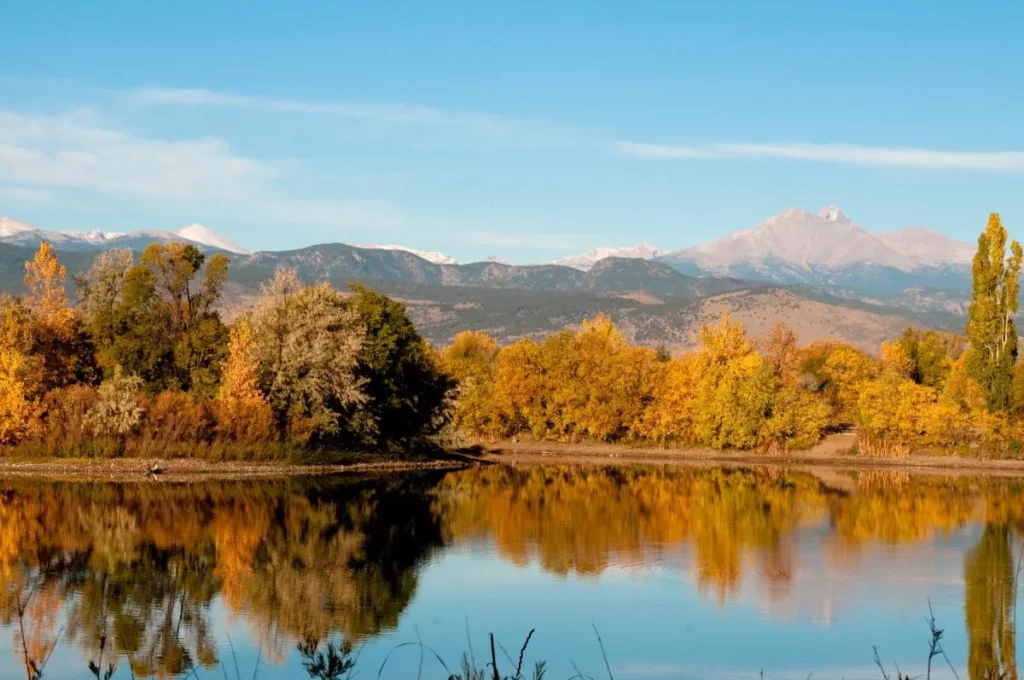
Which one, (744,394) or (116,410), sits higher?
(116,410)

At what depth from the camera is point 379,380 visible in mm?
72125

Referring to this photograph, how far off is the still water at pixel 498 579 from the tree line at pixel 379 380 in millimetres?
7430

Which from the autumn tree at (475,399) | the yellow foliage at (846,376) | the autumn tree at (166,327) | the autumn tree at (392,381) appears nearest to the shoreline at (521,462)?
the autumn tree at (475,399)

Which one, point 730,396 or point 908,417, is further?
point 730,396

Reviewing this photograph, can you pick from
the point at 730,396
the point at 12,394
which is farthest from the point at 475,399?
the point at 12,394

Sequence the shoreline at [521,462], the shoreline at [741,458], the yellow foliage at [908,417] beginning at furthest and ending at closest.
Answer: the yellow foliage at [908,417], the shoreline at [741,458], the shoreline at [521,462]

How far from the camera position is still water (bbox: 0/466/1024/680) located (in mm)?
24672

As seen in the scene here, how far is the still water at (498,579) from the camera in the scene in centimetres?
2467

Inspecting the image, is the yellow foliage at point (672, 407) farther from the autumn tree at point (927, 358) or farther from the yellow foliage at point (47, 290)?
the yellow foliage at point (47, 290)

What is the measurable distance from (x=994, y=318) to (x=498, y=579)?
178 ft

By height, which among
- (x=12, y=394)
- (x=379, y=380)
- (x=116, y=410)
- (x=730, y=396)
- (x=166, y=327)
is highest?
(x=166, y=327)

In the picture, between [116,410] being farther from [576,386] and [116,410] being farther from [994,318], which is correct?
[994,318]

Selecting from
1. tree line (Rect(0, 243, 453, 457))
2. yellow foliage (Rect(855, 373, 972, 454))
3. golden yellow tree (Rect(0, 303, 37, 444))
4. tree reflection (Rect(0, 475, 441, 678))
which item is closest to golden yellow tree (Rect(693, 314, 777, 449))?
yellow foliage (Rect(855, 373, 972, 454))

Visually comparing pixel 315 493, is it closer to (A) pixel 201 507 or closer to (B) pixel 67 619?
(A) pixel 201 507
